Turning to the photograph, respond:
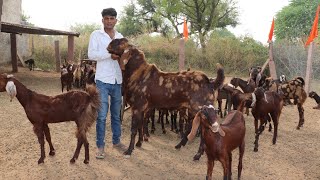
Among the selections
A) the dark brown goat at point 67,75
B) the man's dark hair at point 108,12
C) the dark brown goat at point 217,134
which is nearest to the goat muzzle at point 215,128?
the dark brown goat at point 217,134

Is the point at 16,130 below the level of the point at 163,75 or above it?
below

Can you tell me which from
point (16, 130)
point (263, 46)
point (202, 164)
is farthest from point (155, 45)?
point (202, 164)

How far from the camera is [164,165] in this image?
5.79 metres

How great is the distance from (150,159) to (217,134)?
6.78ft

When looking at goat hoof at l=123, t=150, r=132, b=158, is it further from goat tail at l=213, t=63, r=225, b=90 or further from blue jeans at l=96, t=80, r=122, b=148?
goat tail at l=213, t=63, r=225, b=90

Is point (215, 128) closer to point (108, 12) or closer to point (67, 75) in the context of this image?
point (108, 12)

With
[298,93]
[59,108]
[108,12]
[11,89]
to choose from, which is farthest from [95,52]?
[298,93]

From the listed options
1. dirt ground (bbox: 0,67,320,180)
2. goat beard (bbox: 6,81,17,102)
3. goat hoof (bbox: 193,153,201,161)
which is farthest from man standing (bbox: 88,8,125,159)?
goat hoof (bbox: 193,153,201,161)

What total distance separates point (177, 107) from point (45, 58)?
21.6 metres

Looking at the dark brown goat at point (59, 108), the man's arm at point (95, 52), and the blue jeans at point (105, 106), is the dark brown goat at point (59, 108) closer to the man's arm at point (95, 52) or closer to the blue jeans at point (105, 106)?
the blue jeans at point (105, 106)

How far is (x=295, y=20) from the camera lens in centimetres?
3534

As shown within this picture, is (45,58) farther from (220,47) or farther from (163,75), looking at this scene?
(163,75)

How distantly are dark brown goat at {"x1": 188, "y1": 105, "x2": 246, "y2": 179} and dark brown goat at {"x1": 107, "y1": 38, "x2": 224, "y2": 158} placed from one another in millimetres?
1324

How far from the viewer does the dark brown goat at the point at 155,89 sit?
609 cm
